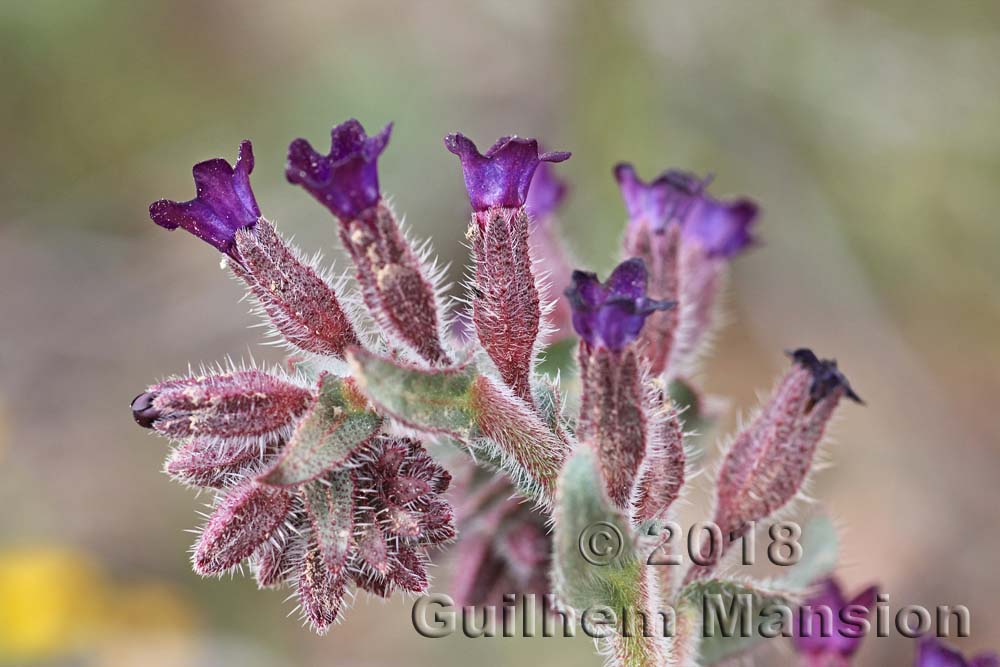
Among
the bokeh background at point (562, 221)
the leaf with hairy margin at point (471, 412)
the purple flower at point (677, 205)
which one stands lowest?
the leaf with hairy margin at point (471, 412)

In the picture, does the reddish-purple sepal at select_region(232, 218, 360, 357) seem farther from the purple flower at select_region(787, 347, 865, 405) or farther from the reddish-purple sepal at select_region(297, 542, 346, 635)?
the purple flower at select_region(787, 347, 865, 405)

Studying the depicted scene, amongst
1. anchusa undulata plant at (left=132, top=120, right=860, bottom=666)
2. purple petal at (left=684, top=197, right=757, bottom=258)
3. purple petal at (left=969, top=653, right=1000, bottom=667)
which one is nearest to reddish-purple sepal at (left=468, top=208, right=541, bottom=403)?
anchusa undulata plant at (left=132, top=120, right=860, bottom=666)

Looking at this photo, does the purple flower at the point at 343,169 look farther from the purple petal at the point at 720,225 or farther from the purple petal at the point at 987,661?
the purple petal at the point at 987,661

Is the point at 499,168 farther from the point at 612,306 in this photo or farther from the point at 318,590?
the point at 318,590

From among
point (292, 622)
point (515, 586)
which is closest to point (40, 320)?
point (292, 622)

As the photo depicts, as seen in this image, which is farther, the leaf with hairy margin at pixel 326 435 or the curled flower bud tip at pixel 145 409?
the curled flower bud tip at pixel 145 409

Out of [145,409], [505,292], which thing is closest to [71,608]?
[145,409]

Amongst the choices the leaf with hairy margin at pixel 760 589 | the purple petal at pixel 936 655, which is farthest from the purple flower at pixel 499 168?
the purple petal at pixel 936 655
